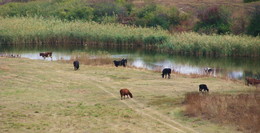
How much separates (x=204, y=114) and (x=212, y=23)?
5119cm

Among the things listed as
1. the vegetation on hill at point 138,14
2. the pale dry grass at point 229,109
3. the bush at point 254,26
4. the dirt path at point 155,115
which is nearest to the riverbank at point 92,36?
the bush at point 254,26

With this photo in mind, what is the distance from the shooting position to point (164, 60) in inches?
1906

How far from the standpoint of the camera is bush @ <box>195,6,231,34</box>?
225ft

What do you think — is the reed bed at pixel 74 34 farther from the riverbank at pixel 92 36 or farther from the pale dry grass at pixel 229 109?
the pale dry grass at pixel 229 109

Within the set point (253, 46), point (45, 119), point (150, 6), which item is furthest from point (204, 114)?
point (150, 6)

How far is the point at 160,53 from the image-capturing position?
54.5m

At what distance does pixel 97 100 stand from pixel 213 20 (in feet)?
160

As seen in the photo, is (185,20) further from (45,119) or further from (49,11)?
(45,119)

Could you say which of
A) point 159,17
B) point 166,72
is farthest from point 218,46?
point 159,17

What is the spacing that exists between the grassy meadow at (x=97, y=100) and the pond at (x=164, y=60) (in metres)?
7.24

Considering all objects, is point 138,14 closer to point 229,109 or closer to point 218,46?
point 218,46

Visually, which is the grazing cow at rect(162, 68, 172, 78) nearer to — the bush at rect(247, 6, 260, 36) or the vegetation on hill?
the bush at rect(247, 6, 260, 36)

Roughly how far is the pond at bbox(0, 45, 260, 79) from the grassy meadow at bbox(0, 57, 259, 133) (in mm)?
7242

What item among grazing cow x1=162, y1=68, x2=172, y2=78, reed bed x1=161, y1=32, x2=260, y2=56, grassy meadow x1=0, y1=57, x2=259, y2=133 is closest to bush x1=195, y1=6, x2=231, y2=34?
reed bed x1=161, y1=32, x2=260, y2=56
